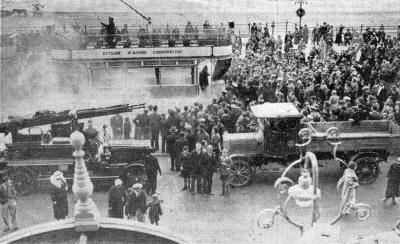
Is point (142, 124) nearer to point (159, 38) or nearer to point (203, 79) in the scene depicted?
point (159, 38)

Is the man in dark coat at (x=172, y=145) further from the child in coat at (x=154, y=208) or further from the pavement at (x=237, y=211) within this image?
the child in coat at (x=154, y=208)

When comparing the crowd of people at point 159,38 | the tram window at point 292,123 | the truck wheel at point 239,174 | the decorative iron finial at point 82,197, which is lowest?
the truck wheel at point 239,174

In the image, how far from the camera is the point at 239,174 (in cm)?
1381

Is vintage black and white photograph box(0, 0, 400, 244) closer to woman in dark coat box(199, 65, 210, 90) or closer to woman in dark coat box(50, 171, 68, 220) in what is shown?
woman in dark coat box(50, 171, 68, 220)

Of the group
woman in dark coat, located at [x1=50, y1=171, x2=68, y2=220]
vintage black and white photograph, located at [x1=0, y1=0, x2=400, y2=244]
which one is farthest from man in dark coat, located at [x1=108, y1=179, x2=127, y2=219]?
woman in dark coat, located at [x1=50, y1=171, x2=68, y2=220]

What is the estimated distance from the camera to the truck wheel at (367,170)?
13547 millimetres

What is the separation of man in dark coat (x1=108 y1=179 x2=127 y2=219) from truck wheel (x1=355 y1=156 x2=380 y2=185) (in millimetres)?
5793

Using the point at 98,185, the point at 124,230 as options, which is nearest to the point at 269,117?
the point at 98,185

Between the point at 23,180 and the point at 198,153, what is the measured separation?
13.7 feet

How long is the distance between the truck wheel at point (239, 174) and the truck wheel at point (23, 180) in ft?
15.5

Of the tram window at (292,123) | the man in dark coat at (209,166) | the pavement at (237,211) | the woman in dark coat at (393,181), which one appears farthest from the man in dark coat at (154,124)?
the woman in dark coat at (393,181)

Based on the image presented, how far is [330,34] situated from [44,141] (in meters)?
21.4

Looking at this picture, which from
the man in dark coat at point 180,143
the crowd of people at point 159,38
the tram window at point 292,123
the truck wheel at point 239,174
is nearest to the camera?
the tram window at point 292,123

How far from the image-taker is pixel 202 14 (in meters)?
83.6
